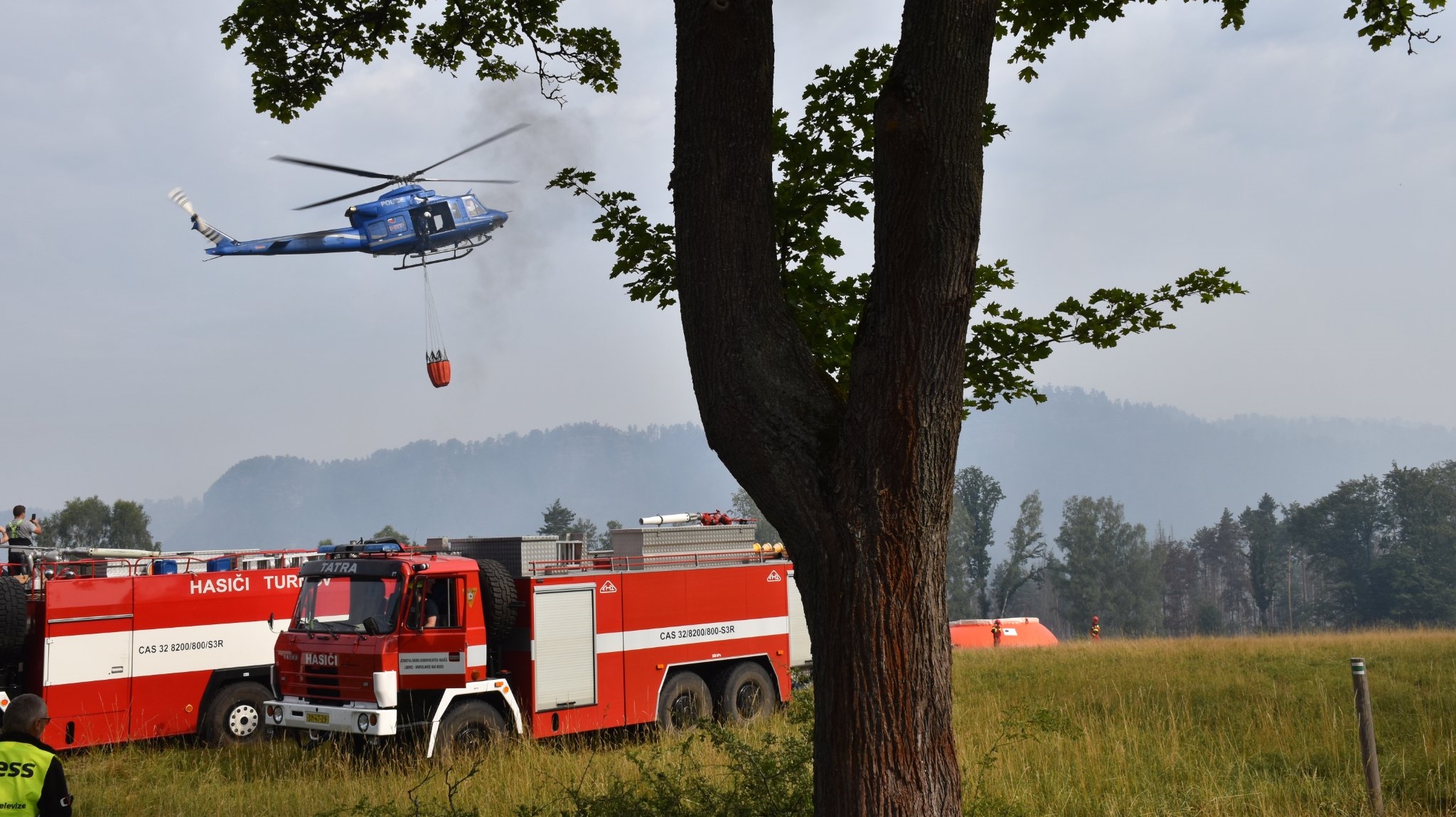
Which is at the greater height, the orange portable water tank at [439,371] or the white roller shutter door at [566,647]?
the orange portable water tank at [439,371]

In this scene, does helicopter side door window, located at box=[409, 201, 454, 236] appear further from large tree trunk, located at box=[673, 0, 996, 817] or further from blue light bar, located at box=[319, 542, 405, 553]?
large tree trunk, located at box=[673, 0, 996, 817]

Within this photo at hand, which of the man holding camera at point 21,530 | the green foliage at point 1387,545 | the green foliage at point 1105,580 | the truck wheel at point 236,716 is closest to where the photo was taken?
the truck wheel at point 236,716

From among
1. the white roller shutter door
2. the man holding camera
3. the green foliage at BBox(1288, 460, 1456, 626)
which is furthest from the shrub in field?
the green foliage at BBox(1288, 460, 1456, 626)

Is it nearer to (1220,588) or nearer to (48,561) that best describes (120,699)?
(48,561)

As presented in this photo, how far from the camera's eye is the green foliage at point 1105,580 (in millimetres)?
122250

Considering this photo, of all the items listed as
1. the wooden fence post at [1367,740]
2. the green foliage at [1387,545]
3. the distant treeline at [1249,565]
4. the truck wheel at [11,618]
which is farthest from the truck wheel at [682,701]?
the green foliage at [1387,545]

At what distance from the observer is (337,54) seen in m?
7.89

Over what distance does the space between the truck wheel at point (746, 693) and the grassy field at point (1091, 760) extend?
4.02ft

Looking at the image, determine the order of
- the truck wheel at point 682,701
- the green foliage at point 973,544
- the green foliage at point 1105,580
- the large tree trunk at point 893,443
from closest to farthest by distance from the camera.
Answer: the large tree trunk at point 893,443 < the truck wheel at point 682,701 < the green foliage at point 1105,580 < the green foliage at point 973,544

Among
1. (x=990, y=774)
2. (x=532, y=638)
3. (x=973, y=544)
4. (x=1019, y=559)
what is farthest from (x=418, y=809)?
(x=973, y=544)

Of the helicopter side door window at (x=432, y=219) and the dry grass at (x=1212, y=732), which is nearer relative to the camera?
the dry grass at (x=1212, y=732)

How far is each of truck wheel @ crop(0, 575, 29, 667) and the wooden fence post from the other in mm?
13121

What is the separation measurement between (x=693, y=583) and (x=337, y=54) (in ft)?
28.9

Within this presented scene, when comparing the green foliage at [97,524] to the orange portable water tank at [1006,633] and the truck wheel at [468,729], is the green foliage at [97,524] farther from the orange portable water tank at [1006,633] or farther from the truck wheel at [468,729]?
the truck wheel at [468,729]
